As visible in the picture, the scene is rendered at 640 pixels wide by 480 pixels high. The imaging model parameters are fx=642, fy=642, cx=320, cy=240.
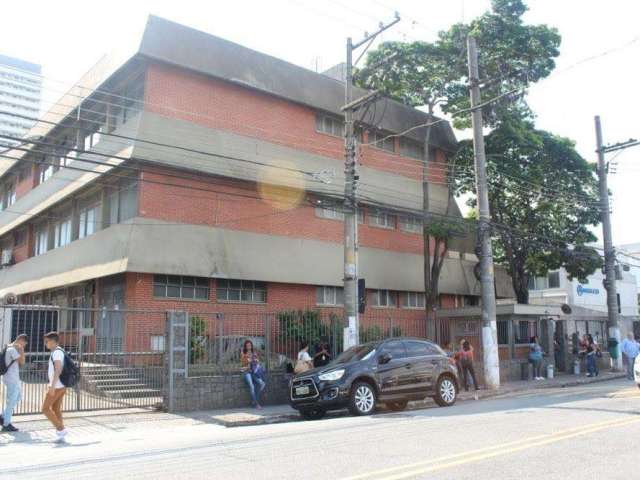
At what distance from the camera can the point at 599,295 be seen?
164ft

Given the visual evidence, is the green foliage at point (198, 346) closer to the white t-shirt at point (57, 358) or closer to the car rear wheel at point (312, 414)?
the car rear wheel at point (312, 414)

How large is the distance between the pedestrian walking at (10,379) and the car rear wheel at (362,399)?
6627mm

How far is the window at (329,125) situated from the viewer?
2664cm

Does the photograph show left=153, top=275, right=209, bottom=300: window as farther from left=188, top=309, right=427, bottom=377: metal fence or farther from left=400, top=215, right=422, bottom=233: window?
left=400, top=215, right=422, bottom=233: window

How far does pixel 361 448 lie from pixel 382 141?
2188cm

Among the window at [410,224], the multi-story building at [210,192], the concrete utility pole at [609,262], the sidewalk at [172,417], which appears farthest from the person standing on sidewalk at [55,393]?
the concrete utility pole at [609,262]

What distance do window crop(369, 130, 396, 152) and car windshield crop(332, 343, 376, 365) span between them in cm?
1479

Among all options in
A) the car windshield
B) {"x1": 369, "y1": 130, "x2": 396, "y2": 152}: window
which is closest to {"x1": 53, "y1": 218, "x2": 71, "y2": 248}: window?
{"x1": 369, "y1": 130, "x2": 396, "y2": 152}: window

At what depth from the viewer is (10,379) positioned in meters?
12.0

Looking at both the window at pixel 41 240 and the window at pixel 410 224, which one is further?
the window at pixel 410 224

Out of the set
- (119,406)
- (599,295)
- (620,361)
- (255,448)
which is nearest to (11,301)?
(119,406)

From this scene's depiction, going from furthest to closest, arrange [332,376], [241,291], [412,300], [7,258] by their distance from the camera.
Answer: [7,258]
[412,300]
[241,291]
[332,376]

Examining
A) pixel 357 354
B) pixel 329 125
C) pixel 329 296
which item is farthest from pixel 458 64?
pixel 357 354

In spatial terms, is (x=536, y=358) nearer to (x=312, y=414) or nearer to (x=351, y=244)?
(x=351, y=244)
